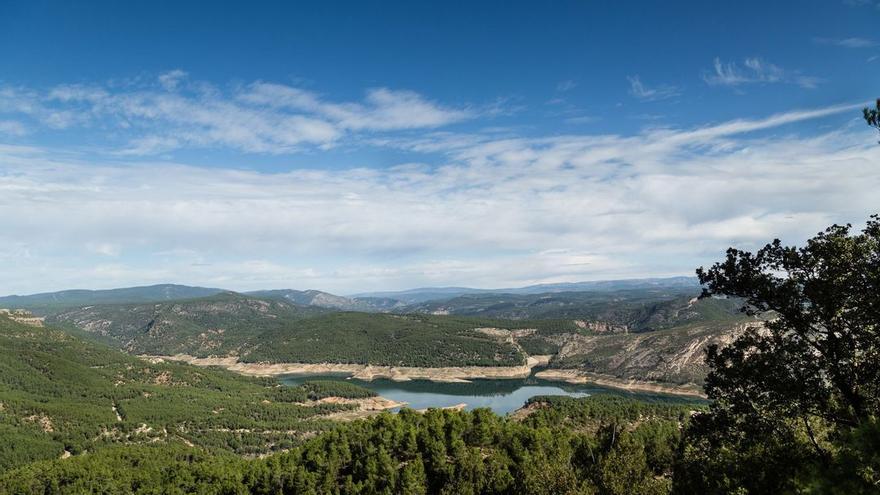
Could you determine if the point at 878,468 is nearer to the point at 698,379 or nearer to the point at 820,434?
the point at 820,434

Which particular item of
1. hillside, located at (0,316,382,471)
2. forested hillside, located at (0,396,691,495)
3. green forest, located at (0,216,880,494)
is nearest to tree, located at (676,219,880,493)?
green forest, located at (0,216,880,494)

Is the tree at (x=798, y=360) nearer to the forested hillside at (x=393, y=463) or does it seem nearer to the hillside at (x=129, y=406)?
the forested hillside at (x=393, y=463)

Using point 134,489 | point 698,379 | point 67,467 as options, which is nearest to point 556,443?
point 134,489

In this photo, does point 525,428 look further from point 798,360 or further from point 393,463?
point 798,360

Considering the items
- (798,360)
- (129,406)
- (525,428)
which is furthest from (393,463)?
(129,406)

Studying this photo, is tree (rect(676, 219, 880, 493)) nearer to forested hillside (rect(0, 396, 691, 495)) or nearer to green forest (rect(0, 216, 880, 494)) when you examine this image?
green forest (rect(0, 216, 880, 494))

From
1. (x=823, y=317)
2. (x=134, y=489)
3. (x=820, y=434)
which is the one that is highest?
(x=823, y=317)

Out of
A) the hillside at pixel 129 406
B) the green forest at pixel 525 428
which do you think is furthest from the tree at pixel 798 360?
the hillside at pixel 129 406
